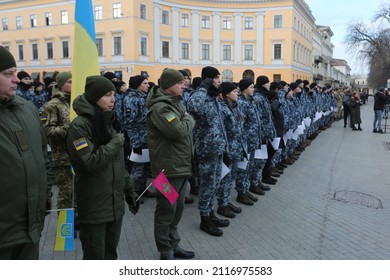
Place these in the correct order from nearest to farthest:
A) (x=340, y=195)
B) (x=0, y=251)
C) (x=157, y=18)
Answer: (x=0, y=251)
(x=340, y=195)
(x=157, y=18)

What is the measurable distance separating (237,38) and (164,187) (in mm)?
46797

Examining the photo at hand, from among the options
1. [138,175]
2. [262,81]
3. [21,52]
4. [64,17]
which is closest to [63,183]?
[138,175]

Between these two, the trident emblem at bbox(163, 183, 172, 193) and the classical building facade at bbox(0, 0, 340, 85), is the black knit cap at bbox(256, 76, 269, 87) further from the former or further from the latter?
the classical building facade at bbox(0, 0, 340, 85)

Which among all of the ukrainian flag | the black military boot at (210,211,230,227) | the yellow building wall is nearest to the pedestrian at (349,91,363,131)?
the black military boot at (210,211,230,227)

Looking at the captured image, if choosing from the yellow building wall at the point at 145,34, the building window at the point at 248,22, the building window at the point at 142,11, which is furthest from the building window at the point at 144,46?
the building window at the point at 248,22

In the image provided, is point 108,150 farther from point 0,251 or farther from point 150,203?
point 150,203

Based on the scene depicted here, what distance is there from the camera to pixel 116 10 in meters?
40.7

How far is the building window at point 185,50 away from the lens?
1796 inches

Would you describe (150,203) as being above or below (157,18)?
below

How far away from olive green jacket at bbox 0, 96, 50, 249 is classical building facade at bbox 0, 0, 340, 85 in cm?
3991

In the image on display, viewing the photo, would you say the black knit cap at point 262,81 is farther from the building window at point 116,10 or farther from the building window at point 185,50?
the building window at point 185,50

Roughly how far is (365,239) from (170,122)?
A: 3.08m
